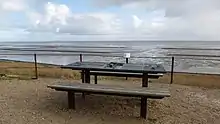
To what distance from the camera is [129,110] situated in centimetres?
503

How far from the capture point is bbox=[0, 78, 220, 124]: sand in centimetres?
450

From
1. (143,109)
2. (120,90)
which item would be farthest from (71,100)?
(143,109)

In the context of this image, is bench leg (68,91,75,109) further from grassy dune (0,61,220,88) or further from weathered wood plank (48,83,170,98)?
grassy dune (0,61,220,88)

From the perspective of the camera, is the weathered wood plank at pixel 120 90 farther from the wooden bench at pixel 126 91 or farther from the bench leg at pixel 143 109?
the bench leg at pixel 143 109

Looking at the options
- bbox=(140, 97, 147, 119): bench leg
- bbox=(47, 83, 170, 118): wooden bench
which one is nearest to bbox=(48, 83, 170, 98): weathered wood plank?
bbox=(47, 83, 170, 118): wooden bench

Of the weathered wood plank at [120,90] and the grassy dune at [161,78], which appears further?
the grassy dune at [161,78]

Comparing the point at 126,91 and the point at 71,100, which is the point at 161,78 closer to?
the point at 71,100

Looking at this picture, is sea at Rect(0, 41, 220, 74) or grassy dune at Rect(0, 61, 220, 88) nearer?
grassy dune at Rect(0, 61, 220, 88)

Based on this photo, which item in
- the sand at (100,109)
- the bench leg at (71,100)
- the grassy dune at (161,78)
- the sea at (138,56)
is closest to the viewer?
the sand at (100,109)

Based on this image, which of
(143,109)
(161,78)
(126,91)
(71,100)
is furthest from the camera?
(161,78)

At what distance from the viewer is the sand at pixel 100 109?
14.8 ft

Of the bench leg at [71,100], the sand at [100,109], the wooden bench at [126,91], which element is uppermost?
the wooden bench at [126,91]

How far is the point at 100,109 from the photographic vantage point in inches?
201

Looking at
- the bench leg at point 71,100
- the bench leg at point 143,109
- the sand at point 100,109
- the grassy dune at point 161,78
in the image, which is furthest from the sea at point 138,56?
the bench leg at point 143,109
